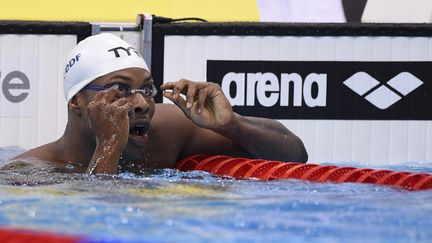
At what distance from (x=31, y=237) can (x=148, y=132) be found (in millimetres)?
1840

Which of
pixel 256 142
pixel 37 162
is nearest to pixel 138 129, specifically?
pixel 37 162

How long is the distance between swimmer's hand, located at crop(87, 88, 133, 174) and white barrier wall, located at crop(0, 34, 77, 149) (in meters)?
2.01

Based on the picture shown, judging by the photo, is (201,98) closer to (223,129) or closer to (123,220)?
(223,129)

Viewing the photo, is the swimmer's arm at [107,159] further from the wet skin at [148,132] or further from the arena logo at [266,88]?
the arena logo at [266,88]

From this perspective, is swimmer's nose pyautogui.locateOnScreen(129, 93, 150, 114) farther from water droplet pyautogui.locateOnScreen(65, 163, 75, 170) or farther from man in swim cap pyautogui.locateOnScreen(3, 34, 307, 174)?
water droplet pyautogui.locateOnScreen(65, 163, 75, 170)

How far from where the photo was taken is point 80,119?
4.12 metres

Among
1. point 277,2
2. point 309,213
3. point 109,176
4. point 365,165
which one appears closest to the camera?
point 309,213

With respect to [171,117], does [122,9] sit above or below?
above

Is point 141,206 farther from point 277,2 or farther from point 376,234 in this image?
point 277,2

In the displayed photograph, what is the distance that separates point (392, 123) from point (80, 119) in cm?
237

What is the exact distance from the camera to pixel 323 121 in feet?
19.2

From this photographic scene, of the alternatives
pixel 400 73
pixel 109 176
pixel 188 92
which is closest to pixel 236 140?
pixel 188 92

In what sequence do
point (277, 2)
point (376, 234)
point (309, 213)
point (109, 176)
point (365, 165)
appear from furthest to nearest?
point (277, 2) → point (365, 165) → point (109, 176) → point (309, 213) → point (376, 234)

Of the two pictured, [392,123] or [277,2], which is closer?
[392,123]
